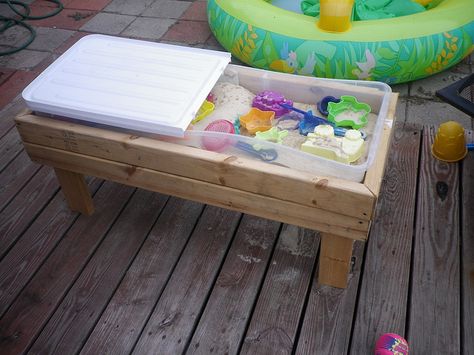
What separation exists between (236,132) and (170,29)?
1771 millimetres

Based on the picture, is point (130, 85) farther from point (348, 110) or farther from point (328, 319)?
point (328, 319)

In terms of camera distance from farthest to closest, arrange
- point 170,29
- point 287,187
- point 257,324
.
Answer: point 170,29 → point 257,324 → point 287,187

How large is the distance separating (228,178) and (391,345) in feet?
2.06

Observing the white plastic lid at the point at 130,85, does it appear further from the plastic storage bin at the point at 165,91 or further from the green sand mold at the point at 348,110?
the green sand mold at the point at 348,110

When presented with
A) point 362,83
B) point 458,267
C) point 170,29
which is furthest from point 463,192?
point 170,29

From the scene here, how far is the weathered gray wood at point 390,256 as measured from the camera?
4.50 feet

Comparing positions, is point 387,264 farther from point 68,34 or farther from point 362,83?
point 68,34

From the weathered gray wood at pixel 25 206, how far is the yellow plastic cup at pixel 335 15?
4.69 feet

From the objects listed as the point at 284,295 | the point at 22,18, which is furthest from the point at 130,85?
the point at 22,18

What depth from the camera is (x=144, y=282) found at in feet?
5.01

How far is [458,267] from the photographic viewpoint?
150 cm

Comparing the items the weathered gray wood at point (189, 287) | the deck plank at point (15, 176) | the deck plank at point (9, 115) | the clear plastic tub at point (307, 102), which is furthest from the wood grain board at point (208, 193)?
the deck plank at point (9, 115)

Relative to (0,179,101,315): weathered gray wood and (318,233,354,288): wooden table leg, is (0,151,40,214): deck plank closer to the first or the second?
(0,179,101,315): weathered gray wood

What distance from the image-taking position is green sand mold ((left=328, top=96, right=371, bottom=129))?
55.4 inches
